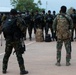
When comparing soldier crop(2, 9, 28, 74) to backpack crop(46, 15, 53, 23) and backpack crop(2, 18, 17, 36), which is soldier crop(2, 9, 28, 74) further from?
backpack crop(46, 15, 53, 23)

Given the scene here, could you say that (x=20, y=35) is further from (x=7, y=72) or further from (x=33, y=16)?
(x=33, y=16)

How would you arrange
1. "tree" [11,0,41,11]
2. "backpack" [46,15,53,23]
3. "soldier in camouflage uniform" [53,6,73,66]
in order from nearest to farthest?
"soldier in camouflage uniform" [53,6,73,66] → "backpack" [46,15,53,23] → "tree" [11,0,41,11]

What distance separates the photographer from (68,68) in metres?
10.9

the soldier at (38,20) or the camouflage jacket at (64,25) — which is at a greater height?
the camouflage jacket at (64,25)

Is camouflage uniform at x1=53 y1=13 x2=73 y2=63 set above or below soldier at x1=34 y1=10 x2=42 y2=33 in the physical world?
above

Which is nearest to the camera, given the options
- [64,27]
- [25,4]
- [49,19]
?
[64,27]

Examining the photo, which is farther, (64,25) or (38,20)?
(38,20)

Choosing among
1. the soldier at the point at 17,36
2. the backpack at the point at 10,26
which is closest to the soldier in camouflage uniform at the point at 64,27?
the soldier at the point at 17,36

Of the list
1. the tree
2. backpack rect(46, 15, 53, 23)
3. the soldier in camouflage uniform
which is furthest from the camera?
the tree

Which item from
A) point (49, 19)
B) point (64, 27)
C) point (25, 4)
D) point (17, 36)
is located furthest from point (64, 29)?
point (25, 4)

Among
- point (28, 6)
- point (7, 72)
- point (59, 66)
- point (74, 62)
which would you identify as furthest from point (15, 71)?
point (28, 6)

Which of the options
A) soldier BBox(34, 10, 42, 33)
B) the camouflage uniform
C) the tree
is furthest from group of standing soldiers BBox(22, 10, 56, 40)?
the tree

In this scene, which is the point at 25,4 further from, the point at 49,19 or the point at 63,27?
the point at 63,27

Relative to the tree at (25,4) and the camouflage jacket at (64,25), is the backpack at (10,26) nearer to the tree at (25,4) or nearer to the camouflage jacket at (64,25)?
the camouflage jacket at (64,25)
